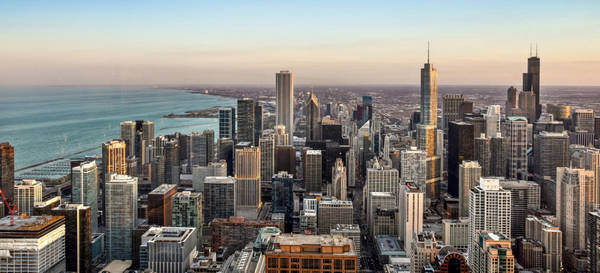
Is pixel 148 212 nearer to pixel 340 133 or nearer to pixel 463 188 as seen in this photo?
pixel 463 188

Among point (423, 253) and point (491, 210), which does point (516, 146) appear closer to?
point (491, 210)

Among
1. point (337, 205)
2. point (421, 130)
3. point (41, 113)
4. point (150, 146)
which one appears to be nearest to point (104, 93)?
point (41, 113)

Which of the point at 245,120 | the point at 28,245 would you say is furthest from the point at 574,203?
the point at 245,120

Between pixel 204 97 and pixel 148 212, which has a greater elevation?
pixel 204 97

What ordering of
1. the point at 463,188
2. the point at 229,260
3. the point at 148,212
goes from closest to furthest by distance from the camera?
the point at 229,260, the point at 148,212, the point at 463,188

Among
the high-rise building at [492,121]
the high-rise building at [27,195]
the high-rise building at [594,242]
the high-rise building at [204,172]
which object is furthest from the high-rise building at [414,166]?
the high-rise building at [27,195]

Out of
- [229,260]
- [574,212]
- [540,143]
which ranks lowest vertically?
[229,260]

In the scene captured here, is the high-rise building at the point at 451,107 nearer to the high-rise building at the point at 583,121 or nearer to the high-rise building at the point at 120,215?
the high-rise building at the point at 583,121
